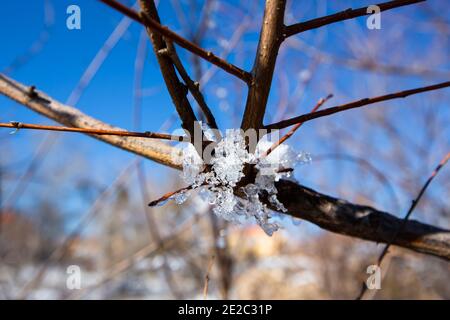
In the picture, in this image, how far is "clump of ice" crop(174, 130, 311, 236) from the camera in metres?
0.49

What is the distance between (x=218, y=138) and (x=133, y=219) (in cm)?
764

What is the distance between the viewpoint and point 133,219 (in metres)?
7.77

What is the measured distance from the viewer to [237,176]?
0.49 metres

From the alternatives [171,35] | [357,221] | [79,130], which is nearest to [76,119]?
[79,130]

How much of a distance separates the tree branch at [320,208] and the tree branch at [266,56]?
17 cm

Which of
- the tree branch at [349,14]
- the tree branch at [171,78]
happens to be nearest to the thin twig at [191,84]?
the tree branch at [171,78]

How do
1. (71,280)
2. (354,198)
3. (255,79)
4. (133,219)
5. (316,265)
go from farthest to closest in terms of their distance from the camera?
(133,219) < (316,265) < (354,198) < (71,280) < (255,79)

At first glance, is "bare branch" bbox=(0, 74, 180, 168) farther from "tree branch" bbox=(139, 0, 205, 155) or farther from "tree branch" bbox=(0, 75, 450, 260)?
"tree branch" bbox=(139, 0, 205, 155)

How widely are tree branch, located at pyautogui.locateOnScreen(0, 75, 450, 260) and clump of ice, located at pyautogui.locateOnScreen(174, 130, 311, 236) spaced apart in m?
0.04

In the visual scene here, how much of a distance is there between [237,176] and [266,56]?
16cm

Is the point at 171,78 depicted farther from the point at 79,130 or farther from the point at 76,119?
the point at 76,119

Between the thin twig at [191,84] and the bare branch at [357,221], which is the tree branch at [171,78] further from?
the bare branch at [357,221]
